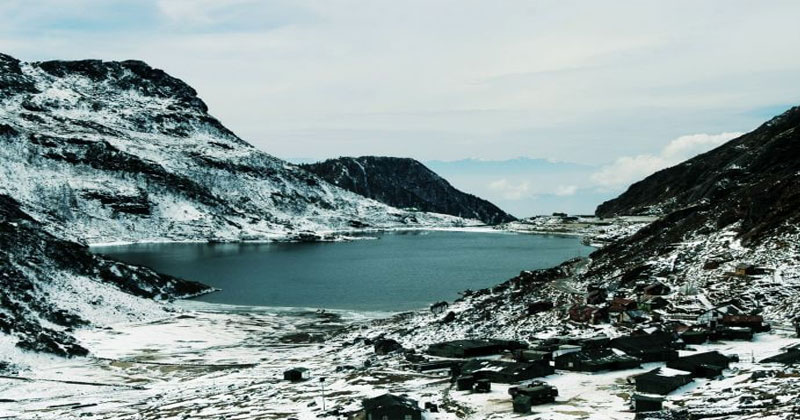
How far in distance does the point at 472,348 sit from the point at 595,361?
10.6m

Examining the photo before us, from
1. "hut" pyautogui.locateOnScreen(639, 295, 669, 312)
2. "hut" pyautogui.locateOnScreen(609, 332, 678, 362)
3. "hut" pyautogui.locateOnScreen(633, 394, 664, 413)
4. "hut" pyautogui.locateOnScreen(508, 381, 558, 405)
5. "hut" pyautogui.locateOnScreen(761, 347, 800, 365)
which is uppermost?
"hut" pyautogui.locateOnScreen(639, 295, 669, 312)

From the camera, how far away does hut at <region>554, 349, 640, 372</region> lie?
1930 inches

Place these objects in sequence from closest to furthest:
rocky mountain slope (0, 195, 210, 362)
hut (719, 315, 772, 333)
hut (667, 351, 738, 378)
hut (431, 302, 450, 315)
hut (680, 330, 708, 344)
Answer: hut (667, 351, 738, 378), hut (680, 330, 708, 344), hut (719, 315, 772, 333), rocky mountain slope (0, 195, 210, 362), hut (431, 302, 450, 315)

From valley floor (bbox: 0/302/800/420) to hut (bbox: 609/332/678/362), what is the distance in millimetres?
871

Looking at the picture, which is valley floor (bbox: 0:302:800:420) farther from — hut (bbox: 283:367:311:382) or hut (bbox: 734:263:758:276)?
hut (bbox: 734:263:758:276)

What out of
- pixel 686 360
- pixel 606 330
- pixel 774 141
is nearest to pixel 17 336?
pixel 606 330

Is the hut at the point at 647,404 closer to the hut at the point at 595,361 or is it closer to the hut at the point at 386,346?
the hut at the point at 595,361

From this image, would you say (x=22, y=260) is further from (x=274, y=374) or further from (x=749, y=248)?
(x=749, y=248)

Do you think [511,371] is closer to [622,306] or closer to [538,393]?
[538,393]

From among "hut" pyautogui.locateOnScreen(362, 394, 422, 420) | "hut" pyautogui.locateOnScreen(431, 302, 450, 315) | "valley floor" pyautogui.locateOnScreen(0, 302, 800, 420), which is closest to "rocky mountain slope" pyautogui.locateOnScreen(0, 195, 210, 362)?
"valley floor" pyautogui.locateOnScreen(0, 302, 800, 420)

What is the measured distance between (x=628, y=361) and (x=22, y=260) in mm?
67478

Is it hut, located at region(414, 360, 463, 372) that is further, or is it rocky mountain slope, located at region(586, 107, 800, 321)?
rocky mountain slope, located at region(586, 107, 800, 321)

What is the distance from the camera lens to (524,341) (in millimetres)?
60188

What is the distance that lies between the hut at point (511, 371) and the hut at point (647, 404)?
1029cm
